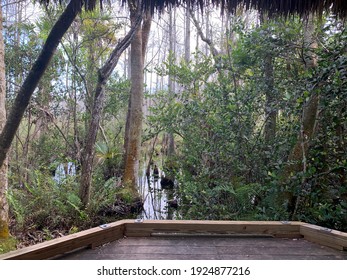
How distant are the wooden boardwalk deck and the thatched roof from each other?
1.83 m

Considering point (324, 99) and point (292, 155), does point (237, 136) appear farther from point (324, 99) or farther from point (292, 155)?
point (324, 99)

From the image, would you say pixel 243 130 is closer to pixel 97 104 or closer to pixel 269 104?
pixel 269 104

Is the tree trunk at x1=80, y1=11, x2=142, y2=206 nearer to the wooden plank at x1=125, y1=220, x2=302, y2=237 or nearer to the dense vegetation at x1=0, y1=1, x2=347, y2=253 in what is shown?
the dense vegetation at x1=0, y1=1, x2=347, y2=253

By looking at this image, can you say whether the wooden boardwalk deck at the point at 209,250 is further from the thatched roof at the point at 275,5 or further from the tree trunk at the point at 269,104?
the thatched roof at the point at 275,5

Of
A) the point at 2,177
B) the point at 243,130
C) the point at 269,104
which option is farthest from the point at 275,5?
the point at 2,177

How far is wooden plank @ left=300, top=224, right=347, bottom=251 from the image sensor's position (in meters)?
1.67

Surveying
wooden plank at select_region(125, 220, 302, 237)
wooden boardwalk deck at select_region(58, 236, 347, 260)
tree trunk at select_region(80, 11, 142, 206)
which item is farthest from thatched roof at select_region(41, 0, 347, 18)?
wooden boardwalk deck at select_region(58, 236, 347, 260)

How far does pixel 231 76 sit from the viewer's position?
12.6ft

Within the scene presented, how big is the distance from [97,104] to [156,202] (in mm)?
3222

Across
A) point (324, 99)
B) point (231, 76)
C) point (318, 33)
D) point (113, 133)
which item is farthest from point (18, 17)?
point (324, 99)

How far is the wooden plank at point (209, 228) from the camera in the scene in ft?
6.16

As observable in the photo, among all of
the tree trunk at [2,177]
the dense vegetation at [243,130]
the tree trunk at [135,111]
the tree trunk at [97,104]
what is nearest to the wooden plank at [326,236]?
the dense vegetation at [243,130]
